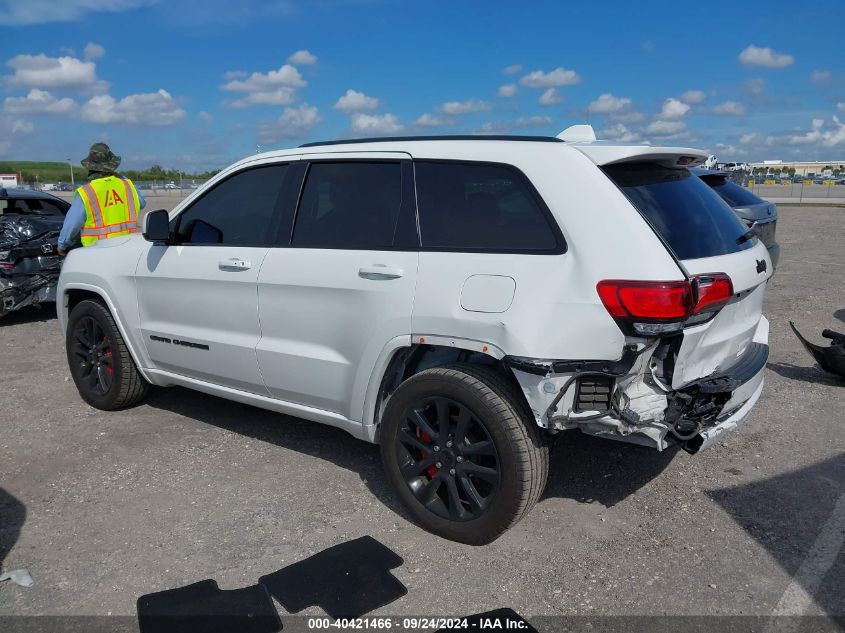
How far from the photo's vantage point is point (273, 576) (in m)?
3.18

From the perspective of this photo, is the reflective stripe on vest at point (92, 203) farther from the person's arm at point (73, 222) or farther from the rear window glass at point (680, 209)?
the rear window glass at point (680, 209)

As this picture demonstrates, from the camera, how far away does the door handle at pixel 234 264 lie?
4098 mm

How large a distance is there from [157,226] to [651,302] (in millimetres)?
3046

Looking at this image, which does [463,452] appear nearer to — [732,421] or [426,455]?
[426,455]

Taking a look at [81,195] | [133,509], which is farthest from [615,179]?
[81,195]

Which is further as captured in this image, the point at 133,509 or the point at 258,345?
the point at 258,345

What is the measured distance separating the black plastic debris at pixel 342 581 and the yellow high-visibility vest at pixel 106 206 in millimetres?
4610

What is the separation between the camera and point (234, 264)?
4141mm

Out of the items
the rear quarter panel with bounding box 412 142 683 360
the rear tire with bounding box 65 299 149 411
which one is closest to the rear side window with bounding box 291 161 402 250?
the rear quarter panel with bounding box 412 142 683 360

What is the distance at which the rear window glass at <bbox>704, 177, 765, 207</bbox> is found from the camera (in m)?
8.34

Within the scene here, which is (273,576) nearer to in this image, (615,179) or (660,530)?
(660,530)

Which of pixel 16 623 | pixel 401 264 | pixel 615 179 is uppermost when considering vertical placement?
pixel 615 179

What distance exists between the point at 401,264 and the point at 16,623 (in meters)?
2.24

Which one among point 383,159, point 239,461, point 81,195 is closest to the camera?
point 383,159
